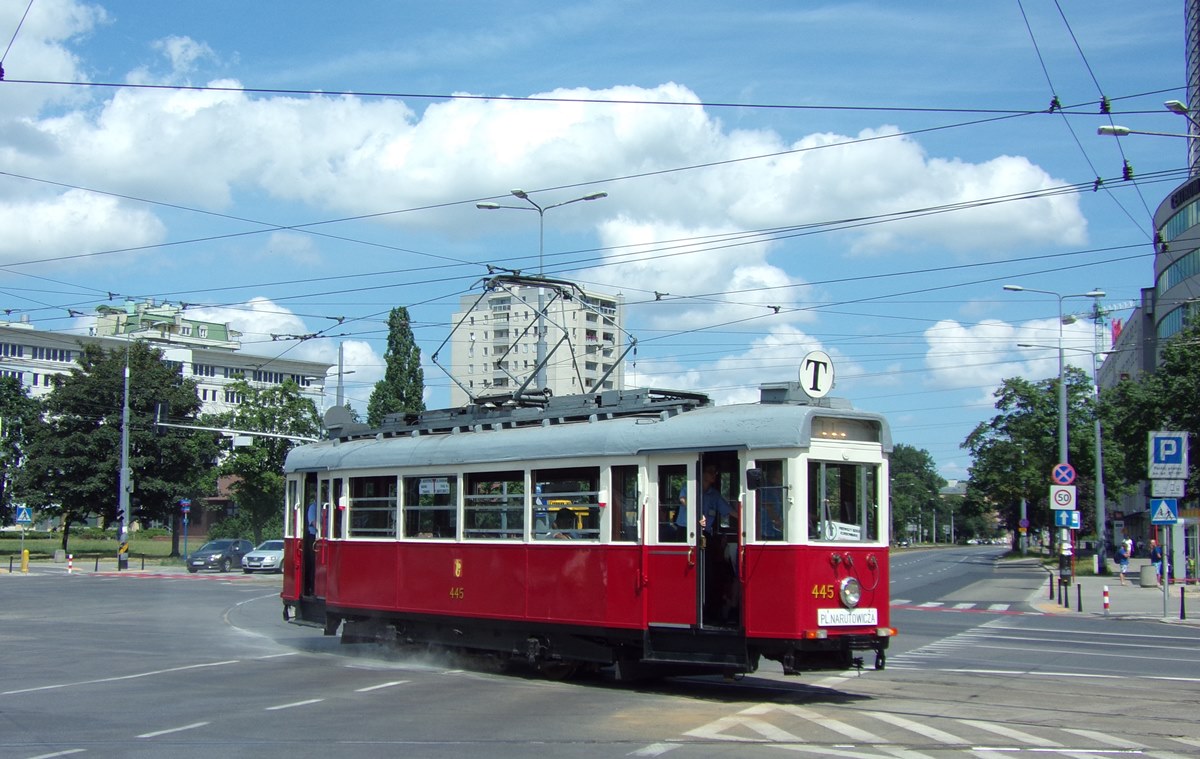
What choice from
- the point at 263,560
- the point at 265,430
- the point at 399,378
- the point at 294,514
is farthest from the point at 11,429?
the point at 294,514

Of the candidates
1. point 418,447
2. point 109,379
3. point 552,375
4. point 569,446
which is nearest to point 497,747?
point 569,446

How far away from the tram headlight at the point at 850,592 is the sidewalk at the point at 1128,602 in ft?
57.8

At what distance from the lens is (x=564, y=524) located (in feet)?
47.0

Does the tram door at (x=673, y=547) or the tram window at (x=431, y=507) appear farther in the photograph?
the tram window at (x=431, y=507)

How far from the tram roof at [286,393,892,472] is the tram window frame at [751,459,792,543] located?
27 cm

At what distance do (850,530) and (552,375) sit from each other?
108543 mm

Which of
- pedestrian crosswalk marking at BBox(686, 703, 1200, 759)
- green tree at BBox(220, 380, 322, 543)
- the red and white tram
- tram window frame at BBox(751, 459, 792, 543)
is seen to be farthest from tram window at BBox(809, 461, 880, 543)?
green tree at BBox(220, 380, 322, 543)

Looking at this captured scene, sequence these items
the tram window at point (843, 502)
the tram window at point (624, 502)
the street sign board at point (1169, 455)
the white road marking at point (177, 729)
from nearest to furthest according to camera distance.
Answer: the white road marking at point (177, 729) → the tram window at point (843, 502) → the tram window at point (624, 502) → the street sign board at point (1169, 455)

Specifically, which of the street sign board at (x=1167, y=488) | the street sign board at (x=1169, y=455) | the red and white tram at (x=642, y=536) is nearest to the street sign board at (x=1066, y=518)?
the street sign board at (x=1167, y=488)

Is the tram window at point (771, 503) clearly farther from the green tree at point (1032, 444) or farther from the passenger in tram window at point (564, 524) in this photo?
the green tree at point (1032, 444)

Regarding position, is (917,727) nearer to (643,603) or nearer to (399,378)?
(643,603)

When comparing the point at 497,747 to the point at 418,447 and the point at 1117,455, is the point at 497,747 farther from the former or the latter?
the point at 1117,455

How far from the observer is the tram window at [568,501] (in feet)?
46.0

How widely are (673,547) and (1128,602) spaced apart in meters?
25.8
